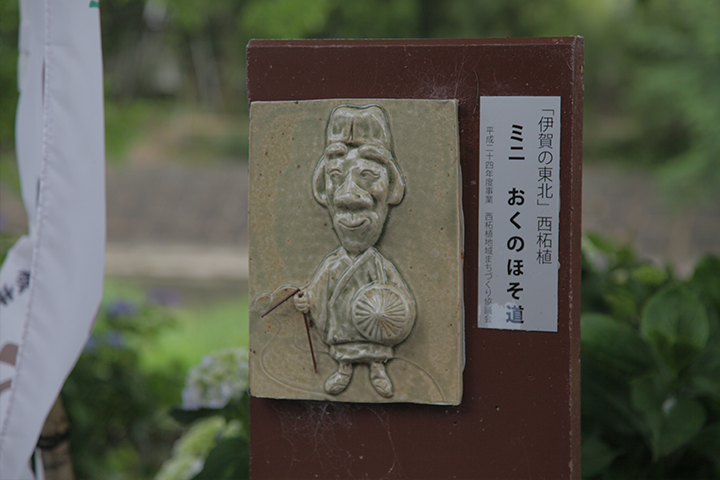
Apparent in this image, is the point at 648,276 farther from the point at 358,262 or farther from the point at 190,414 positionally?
the point at 190,414

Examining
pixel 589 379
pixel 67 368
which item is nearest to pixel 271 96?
pixel 67 368

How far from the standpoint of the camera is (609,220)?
6238 mm

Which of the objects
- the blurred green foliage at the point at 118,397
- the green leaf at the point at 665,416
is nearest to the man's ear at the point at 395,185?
the green leaf at the point at 665,416

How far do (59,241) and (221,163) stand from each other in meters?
7.14

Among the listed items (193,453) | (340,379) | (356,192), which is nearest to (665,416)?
(340,379)

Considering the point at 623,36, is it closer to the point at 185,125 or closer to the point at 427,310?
the point at 185,125

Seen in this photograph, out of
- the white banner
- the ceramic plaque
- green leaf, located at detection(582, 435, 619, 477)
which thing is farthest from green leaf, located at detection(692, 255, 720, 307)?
the white banner

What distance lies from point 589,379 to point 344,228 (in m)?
0.80

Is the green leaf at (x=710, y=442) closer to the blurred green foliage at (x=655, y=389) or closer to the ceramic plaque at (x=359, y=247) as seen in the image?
the blurred green foliage at (x=655, y=389)

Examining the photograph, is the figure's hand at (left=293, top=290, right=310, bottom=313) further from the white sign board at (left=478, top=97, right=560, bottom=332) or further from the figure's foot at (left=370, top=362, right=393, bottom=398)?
the white sign board at (left=478, top=97, right=560, bottom=332)

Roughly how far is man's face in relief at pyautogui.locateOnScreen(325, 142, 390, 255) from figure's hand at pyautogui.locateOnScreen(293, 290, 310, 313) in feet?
0.36

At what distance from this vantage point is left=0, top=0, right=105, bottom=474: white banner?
3.72 feet

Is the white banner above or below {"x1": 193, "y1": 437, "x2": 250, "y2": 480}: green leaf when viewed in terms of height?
above

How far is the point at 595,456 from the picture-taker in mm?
1396
